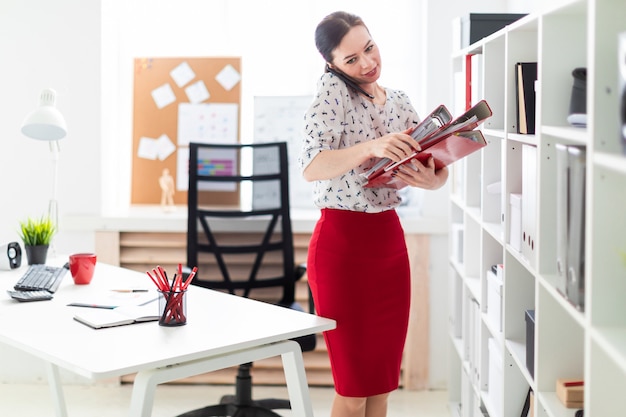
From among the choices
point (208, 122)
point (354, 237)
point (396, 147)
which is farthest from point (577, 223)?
point (208, 122)

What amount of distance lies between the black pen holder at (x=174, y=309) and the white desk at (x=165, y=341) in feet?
0.07

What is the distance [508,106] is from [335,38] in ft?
1.84

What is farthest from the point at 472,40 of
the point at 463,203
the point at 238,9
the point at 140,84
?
the point at 140,84

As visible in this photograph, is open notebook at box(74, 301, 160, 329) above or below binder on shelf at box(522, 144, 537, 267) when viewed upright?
below

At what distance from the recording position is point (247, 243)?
3529 mm

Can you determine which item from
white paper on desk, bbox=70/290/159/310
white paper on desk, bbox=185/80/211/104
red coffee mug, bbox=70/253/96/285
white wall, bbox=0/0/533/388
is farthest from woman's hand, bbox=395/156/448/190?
white paper on desk, bbox=185/80/211/104

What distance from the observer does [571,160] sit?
174 cm

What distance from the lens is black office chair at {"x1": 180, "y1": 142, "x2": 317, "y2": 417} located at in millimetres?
3410

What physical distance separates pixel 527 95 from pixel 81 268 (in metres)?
1.48

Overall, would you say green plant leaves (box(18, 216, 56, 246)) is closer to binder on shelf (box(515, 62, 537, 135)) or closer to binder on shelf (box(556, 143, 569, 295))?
binder on shelf (box(515, 62, 537, 135))

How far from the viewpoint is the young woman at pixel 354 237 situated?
94.7 inches

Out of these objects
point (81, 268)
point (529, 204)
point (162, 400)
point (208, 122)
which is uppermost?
point (208, 122)

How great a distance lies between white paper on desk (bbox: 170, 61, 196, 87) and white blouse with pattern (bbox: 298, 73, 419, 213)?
199cm

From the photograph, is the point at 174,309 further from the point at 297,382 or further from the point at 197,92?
the point at 197,92
